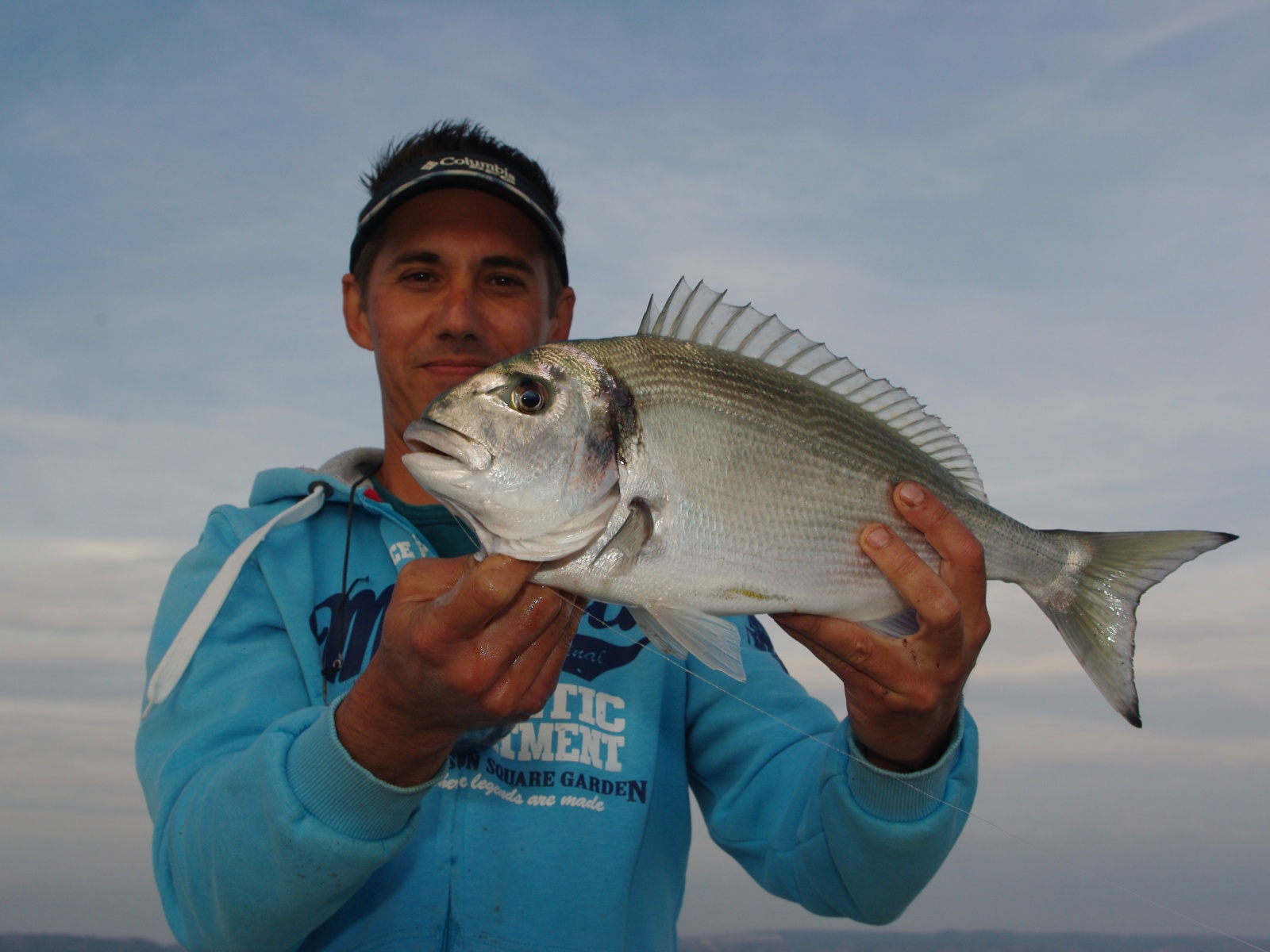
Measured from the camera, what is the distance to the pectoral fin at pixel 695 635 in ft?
7.50

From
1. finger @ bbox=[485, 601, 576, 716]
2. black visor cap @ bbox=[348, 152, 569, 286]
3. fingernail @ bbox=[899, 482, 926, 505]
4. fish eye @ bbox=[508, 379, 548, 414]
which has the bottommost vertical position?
finger @ bbox=[485, 601, 576, 716]

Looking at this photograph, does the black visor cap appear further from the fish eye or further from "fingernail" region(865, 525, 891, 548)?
"fingernail" region(865, 525, 891, 548)

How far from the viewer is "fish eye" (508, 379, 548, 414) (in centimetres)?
223

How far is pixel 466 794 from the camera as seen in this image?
2906mm

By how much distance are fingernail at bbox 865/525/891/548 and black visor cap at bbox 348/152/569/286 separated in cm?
203

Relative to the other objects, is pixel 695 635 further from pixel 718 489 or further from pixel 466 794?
pixel 466 794

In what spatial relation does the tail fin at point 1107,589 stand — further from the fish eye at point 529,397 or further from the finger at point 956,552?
the fish eye at point 529,397

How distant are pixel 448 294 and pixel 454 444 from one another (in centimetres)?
154

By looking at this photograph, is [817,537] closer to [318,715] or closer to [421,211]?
[318,715]

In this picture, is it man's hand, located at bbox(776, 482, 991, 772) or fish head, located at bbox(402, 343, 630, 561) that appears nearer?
fish head, located at bbox(402, 343, 630, 561)

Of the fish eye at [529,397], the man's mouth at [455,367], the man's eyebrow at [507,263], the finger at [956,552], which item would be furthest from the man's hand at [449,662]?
the man's eyebrow at [507,263]

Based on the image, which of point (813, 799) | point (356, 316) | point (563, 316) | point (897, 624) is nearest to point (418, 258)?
point (356, 316)

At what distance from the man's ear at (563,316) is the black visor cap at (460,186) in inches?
12.2

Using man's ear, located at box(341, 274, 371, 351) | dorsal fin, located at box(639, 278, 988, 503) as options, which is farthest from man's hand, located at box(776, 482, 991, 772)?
man's ear, located at box(341, 274, 371, 351)
